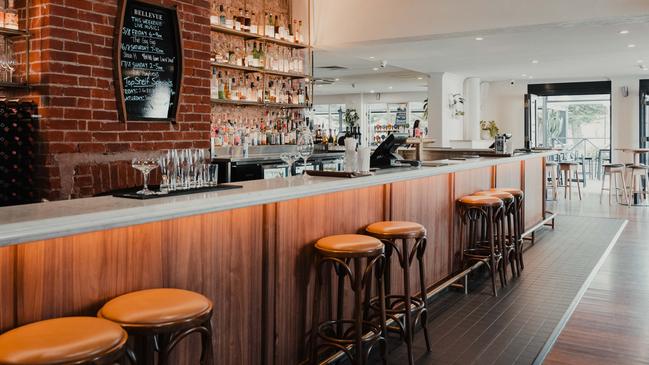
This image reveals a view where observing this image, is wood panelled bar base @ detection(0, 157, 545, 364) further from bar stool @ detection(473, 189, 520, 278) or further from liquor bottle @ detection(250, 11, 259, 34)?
liquor bottle @ detection(250, 11, 259, 34)

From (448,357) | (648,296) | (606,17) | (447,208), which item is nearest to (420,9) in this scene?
(606,17)

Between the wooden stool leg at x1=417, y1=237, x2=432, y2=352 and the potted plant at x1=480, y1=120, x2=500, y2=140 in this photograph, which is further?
the potted plant at x1=480, y1=120, x2=500, y2=140

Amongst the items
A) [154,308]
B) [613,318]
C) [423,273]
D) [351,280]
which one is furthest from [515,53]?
[154,308]

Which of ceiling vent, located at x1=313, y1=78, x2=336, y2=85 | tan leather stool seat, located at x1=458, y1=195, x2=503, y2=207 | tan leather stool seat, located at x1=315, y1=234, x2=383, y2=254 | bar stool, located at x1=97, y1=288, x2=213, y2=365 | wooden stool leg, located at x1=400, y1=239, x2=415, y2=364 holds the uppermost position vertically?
ceiling vent, located at x1=313, y1=78, x2=336, y2=85

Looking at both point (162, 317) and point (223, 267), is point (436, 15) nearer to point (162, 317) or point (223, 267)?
point (223, 267)

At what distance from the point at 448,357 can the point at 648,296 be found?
93.7 inches

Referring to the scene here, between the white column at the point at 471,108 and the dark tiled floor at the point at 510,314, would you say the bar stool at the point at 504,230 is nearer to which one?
the dark tiled floor at the point at 510,314

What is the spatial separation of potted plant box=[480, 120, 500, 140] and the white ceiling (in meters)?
1.16

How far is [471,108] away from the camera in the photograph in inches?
554

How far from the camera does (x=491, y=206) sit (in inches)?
191

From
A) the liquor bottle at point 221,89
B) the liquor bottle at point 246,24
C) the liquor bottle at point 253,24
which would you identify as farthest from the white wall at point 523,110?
the liquor bottle at point 221,89

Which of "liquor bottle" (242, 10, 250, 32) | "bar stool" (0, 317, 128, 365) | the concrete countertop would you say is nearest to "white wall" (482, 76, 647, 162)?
"liquor bottle" (242, 10, 250, 32)

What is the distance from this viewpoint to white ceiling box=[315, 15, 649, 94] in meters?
7.51

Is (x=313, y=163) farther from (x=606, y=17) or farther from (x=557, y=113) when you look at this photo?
(x=557, y=113)
